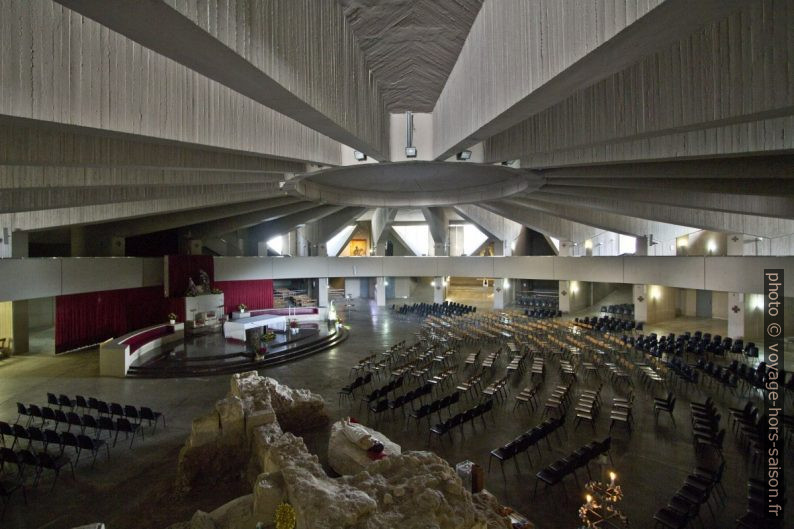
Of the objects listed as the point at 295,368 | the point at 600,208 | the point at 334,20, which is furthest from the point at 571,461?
the point at 600,208

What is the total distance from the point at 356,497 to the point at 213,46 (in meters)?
5.77

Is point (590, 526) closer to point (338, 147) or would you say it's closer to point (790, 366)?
point (338, 147)

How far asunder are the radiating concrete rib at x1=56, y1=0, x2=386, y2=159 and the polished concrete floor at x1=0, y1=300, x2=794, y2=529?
24.6ft

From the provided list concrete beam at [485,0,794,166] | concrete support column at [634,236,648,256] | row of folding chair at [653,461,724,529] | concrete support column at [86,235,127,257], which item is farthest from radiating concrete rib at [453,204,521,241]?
concrete support column at [86,235,127,257]

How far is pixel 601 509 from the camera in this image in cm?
672

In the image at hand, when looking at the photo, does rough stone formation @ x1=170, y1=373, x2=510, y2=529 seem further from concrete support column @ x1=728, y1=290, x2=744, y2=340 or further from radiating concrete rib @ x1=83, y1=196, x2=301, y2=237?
concrete support column @ x1=728, y1=290, x2=744, y2=340

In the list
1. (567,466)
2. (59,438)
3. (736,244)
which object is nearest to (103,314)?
(59,438)

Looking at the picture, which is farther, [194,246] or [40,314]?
[194,246]

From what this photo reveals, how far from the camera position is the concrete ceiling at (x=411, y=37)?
5926 mm

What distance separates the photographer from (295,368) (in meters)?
16.5

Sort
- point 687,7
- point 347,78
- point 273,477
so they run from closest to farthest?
1. point 687,7
2. point 273,477
3. point 347,78

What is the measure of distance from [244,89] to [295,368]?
13.2 meters

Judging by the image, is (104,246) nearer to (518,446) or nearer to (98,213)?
(98,213)

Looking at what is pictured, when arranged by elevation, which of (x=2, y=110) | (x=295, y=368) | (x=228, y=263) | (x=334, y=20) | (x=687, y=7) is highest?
(x=334, y=20)
